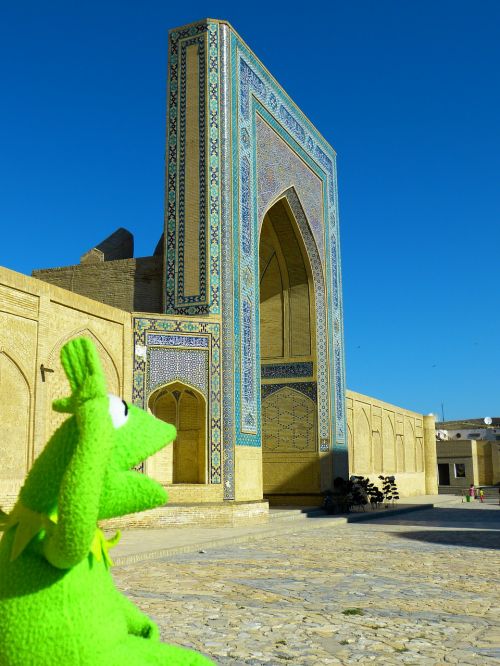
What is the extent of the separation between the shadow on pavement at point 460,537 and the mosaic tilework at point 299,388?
6026mm

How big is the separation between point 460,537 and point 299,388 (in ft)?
24.4

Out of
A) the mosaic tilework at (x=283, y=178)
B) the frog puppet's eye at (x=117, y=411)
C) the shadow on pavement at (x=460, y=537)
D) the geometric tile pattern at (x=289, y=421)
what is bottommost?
the shadow on pavement at (x=460, y=537)

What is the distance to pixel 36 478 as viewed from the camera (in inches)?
75.7

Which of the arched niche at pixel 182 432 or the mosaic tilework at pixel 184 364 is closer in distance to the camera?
the mosaic tilework at pixel 184 364

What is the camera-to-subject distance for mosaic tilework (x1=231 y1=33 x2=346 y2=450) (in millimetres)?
14047

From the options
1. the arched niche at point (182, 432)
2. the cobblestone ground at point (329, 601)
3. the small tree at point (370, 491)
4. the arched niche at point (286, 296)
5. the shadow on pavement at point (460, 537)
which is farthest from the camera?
the arched niche at point (286, 296)

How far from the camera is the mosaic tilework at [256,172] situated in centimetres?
1405

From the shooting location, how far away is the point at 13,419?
998 centimetres

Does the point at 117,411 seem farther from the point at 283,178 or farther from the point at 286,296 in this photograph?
the point at 286,296

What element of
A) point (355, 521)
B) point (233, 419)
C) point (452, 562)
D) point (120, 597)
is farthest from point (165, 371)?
point (120, 597)

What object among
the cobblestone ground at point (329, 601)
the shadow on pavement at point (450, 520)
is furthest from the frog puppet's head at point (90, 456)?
the shadow on pavement at point (450, 520)

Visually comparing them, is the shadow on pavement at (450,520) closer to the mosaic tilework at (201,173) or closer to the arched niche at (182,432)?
the arched niche at (182,432)

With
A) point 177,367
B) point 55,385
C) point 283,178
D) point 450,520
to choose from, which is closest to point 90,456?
point 55,385

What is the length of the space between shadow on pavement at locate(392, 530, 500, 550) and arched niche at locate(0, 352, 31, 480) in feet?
18.6
